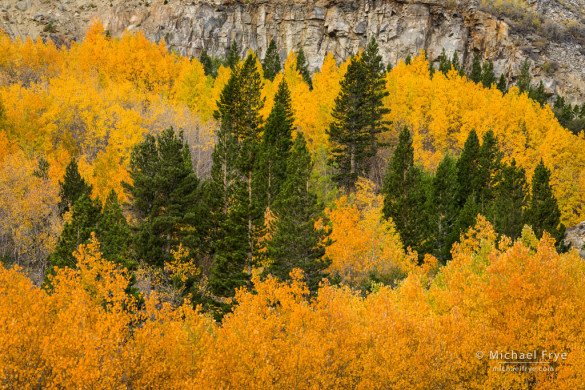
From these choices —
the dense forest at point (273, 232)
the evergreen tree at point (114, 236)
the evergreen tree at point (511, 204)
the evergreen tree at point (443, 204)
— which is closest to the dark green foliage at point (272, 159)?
the dense forest at point (273, 232)


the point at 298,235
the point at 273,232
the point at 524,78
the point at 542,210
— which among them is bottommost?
the point at 273,232

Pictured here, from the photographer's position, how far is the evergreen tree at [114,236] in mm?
27531

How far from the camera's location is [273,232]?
34031 millimetres

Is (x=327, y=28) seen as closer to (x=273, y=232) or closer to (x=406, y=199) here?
(x=406, y=199)

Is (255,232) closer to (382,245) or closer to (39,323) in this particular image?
(382,245)

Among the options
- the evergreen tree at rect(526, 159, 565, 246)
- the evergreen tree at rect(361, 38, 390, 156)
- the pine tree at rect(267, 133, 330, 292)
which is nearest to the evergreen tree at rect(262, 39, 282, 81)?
the evergreen tree at rect(361, 38, 390, 156)

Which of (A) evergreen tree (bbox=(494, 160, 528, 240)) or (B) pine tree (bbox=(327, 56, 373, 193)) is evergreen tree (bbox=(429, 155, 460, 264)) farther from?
(B) pine tree (bbox=(327, 56, 373, 193))

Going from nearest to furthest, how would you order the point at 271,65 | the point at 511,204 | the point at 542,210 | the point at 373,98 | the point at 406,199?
the point at 542,210
the point at 511,204
the point at 406,199
the point at 373,98
the point at 271,65

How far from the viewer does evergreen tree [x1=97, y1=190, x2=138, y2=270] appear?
27.5m

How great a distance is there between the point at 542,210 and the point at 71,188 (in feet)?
134

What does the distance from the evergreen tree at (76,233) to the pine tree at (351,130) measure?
86.0 ft

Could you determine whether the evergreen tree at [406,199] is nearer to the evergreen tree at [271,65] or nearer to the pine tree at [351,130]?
the pine tree at [351,130]

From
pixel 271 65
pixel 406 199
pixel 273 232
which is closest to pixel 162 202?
pixel 273 232

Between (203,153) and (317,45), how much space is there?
195 ft
